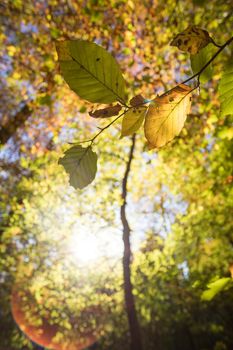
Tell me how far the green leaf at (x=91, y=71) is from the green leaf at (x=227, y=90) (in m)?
0.29

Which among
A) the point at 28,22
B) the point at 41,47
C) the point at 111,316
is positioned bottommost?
the point at 111,316

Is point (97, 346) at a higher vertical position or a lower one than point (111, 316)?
lower

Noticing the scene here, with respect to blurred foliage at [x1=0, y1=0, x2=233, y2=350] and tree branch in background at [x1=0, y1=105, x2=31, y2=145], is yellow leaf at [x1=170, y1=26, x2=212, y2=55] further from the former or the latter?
tree branch in background at [x1=0, y1=105, x2=31, y2=145]

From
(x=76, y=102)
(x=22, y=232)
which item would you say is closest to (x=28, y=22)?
(x=76, y=102)

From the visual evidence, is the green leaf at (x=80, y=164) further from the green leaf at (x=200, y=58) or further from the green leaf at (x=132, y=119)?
the green leaf at (x=200, y=58)

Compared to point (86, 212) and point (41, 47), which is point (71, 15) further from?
point (86, 212)

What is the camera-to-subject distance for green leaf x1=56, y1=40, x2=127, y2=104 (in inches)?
25.0

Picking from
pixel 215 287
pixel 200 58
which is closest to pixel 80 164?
pixel 200 58

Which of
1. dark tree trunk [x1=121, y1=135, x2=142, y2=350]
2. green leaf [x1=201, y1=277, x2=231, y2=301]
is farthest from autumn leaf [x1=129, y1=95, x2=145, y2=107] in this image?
dark tree trunk [x1=121, y1=135, x2=142, y2=350]

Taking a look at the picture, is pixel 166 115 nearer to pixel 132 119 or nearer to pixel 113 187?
pixel 132 119

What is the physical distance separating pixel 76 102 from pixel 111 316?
23215 mm

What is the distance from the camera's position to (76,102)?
10789 millimetres

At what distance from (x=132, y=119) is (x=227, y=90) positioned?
0.90ft

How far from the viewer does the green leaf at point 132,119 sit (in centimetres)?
73
